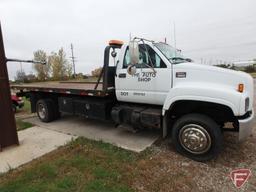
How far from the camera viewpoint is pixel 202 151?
3652 mm

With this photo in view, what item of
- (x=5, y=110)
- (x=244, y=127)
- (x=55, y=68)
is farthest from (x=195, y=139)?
(x=55, y=68)

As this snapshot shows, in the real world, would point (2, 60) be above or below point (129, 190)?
above

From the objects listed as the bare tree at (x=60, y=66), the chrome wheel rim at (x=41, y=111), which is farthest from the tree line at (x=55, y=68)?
the chrome wheel rim at (x=41, y=111)

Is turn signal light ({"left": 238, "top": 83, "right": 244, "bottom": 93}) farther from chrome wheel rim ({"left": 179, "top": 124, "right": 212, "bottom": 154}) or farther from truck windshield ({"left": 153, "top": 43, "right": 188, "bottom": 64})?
truck windshield ({"left": 153, "top": 43, "right": 188, "bottom": 64})

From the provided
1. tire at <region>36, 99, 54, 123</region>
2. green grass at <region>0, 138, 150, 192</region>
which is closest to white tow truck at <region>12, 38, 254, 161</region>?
green grass at <region>0, 138, 150, 192</region>

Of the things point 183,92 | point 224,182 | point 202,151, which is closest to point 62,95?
point 183,92

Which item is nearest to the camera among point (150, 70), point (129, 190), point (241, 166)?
point (129, 190)

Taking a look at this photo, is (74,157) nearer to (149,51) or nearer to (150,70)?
(150,70)

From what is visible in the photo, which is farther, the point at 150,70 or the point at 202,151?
the point at 150,70

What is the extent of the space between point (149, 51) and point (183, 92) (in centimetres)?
122

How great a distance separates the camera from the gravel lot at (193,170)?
2.98 metres

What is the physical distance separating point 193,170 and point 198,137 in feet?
1.94

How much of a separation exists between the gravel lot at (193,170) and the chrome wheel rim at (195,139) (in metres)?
0.25

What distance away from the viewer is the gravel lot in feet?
9.77
